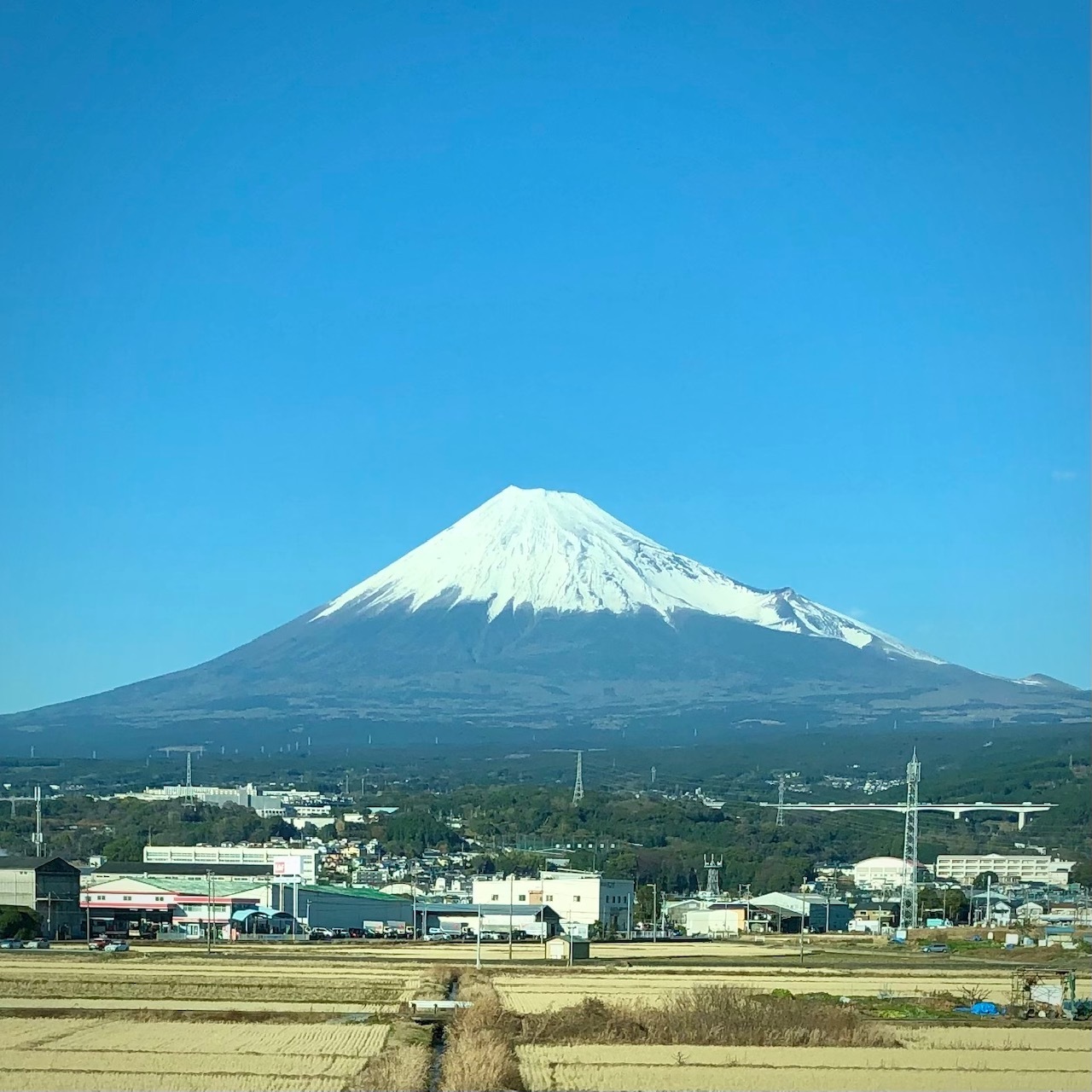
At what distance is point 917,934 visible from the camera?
154 feet

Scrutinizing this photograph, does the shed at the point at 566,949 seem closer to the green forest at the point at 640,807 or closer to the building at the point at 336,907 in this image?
the building at the point at 336,907

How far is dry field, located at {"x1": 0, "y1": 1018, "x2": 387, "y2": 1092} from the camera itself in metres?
15.2

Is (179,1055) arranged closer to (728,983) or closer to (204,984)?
(204,984)

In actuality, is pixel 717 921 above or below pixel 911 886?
below

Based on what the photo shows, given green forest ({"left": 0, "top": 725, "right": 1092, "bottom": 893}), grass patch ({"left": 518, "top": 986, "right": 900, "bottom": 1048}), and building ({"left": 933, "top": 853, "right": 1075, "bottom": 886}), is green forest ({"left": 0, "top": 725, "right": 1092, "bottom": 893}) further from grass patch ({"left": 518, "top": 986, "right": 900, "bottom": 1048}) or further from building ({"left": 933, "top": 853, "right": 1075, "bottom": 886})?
grass patch ({"left": 518, "top": 986, "right": 900, "bottom": 1048})

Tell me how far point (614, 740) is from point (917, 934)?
375 ft

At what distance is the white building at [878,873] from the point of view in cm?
7125

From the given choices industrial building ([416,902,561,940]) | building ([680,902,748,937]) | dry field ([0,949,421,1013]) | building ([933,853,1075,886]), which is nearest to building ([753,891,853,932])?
building ([680,902,748,937])

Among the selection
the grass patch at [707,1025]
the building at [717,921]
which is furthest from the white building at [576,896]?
the grass patch at [707,1025]

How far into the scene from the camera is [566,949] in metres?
34.2

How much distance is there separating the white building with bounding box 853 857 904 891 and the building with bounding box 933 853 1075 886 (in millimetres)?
2529

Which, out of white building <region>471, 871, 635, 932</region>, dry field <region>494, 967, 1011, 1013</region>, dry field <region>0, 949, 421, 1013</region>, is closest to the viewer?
dry field <region>0, 949, 421, 1013</region>

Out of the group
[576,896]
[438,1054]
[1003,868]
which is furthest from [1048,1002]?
[1003,868]

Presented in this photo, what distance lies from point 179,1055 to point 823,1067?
5.94 m
